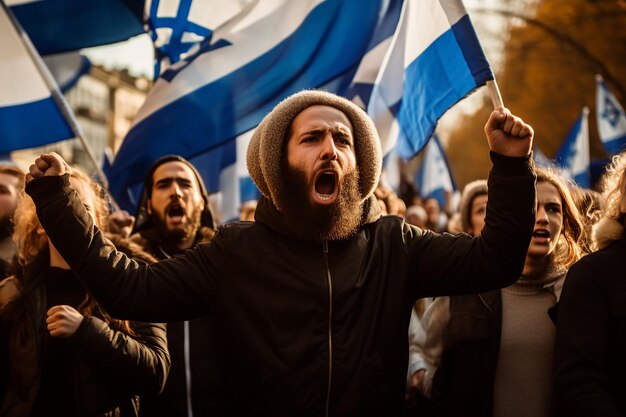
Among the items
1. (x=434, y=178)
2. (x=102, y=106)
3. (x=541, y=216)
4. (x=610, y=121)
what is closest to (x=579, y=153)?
(x=610, y=121)

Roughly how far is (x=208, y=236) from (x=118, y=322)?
4.26ft

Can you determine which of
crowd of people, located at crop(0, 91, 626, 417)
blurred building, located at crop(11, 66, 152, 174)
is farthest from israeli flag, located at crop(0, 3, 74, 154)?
blurred building, located at crop(11, 66, 152, 174)

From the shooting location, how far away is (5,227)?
432 cm

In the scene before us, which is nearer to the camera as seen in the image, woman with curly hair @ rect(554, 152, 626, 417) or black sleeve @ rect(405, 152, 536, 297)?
black sleeve @ rect(405, 152, 536, 297)

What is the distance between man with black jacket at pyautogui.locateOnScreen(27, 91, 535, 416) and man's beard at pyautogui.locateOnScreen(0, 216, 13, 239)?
2255 millimetres

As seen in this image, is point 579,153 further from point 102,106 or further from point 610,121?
point 102,106

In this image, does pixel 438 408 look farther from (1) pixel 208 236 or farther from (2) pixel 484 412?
(1) pixel 208 236

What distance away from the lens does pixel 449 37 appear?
153 inches

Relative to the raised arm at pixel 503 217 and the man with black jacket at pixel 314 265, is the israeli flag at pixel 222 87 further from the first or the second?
the raised arm at pixel 503 217

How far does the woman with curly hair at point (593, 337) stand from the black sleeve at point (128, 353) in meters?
1.64

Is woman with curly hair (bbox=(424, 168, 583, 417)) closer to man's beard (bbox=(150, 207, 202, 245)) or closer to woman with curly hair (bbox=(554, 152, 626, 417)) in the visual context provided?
woman with curly hair (bbox=(554, 152, 626, 417))

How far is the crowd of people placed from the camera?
2.26 meters

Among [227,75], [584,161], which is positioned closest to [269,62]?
[227,75]

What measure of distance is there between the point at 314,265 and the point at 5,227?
2674 mm
